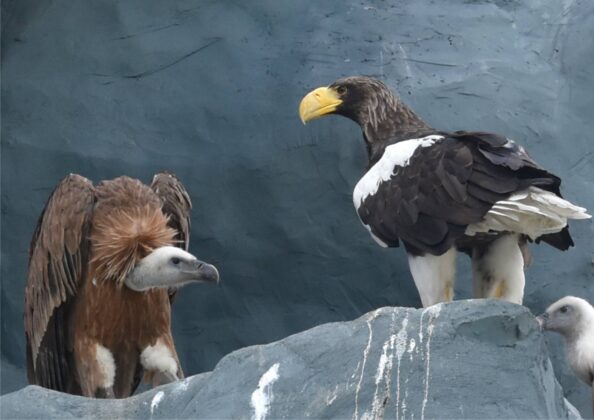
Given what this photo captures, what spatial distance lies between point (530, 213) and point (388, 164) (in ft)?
2.57

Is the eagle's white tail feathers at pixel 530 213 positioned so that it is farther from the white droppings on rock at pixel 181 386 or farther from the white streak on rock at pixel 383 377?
the white droppings on rock at pixel 181 386

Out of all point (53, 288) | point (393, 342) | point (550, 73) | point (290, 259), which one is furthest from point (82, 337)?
point (550, 73)

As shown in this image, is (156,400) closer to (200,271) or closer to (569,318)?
(200,271)

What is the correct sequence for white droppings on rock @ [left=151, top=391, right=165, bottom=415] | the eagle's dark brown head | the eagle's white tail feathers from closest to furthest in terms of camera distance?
1. white droppings on rock @ [left=151, top=391, right=165, bottom=415]
2. the eagle's white tail feathers
3. the eagle's dark brown head

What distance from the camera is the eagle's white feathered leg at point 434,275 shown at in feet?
20.8

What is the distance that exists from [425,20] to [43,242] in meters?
2.51

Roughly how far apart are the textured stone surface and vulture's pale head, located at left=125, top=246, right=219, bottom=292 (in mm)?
1445

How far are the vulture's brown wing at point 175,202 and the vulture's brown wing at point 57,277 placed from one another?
388 millimetres

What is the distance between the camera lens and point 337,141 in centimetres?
822

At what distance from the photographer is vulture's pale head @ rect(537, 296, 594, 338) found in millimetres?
6812

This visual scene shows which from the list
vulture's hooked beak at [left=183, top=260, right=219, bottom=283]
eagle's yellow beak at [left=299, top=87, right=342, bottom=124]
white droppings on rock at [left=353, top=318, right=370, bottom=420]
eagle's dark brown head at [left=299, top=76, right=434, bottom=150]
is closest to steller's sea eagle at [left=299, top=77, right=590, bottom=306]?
eagle's dark brown head at [left=299, top=76, right=434, bottom=150]

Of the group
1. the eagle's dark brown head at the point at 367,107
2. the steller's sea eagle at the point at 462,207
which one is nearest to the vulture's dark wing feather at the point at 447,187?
the steller's sea eagle at the point at 462,207

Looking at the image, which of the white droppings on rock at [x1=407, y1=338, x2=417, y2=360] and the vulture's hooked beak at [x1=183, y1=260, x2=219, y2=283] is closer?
the white droppings on rock at [x1=407, y1=338, x2=417, y2=360]

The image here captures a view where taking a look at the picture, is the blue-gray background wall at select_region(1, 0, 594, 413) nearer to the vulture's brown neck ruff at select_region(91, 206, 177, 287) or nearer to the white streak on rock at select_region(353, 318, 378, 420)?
the vulture's brown neck ruff at select_region(91, 206, 177, 287)
